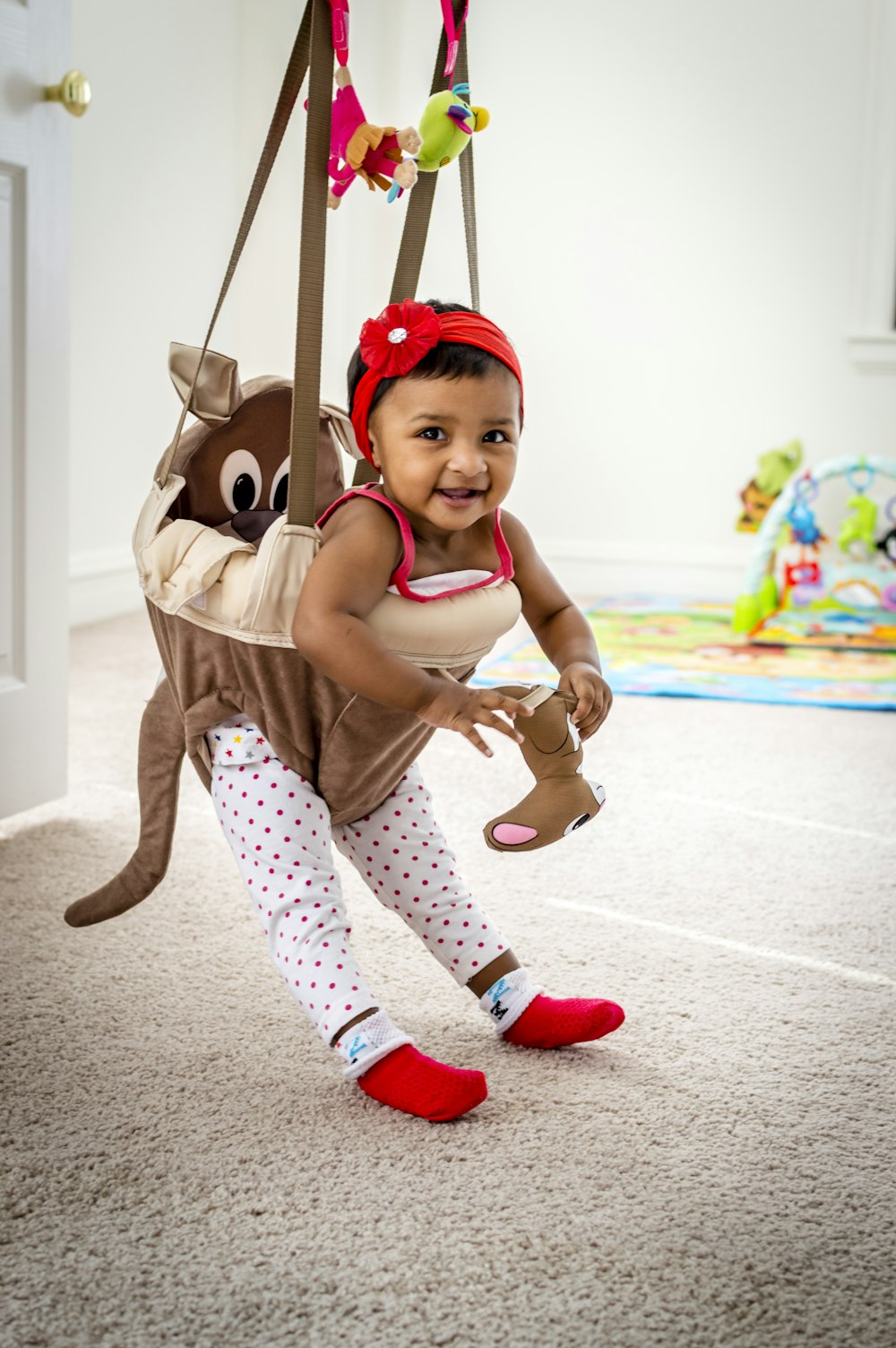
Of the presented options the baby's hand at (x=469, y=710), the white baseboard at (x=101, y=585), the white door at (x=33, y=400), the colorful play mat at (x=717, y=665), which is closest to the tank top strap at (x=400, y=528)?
the baby's hand at (x=469, y=710)

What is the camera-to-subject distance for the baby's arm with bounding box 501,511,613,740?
1.03 meters

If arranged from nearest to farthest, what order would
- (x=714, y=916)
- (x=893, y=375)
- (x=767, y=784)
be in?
(x=714, y=916) → (x=767, y=784) → (x=893, y=375)

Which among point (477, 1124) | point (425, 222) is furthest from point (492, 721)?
point (425, 222)

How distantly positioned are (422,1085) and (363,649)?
34 cm

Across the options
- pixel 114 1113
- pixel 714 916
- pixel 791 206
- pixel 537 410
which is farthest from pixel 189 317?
pixel 114 1113

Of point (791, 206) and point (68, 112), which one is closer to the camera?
point (68, 112)

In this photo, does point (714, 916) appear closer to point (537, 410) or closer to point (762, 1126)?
point (762, 1126)

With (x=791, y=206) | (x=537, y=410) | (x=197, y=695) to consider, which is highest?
(x=791, y=206)

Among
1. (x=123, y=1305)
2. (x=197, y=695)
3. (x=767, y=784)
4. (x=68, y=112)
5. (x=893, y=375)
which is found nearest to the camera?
(x=123, y=1305)

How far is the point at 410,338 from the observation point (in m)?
0.93

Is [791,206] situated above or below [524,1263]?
above

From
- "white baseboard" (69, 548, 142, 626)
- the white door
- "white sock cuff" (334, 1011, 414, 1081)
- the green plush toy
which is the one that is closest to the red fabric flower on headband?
the green plush toy

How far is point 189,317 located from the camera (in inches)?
133

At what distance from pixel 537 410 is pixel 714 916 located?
9.46ft
